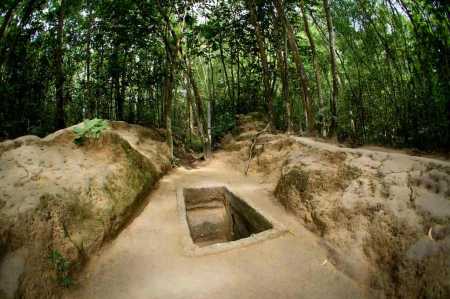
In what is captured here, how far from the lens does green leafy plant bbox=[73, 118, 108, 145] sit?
4.08m

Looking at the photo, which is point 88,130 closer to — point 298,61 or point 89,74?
point 298,61

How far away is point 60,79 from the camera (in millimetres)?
6883

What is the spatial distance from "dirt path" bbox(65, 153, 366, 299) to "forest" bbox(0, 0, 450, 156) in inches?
150

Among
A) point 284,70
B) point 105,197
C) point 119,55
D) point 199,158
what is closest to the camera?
point 105,197

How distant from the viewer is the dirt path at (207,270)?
2311 mm

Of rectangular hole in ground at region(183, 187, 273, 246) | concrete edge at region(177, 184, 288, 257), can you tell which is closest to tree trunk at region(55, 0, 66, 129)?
rectangular hole in ground at region(183, 187, 273, 246)

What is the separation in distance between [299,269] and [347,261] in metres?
0.52

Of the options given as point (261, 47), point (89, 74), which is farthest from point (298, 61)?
point (89, 74)

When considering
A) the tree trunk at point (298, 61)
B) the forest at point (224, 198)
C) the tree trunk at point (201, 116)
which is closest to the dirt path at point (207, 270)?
the forest at point (224, 198)

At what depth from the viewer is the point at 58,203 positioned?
108 inches

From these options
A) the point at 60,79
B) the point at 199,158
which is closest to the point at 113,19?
the point at 60,79

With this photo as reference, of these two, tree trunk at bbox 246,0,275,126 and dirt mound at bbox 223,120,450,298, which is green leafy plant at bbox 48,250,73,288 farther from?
tree trunk at bbox 246,0,275,126

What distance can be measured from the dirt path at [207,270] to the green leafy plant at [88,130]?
1.69 metres

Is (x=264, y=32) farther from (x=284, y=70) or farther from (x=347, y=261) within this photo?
(x=347, y=261)
